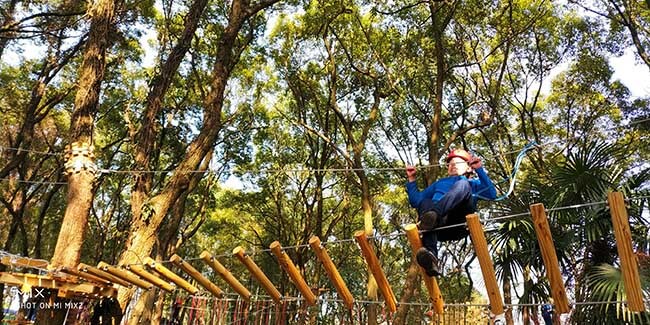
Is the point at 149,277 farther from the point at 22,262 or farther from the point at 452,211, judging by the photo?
the point at 452,211

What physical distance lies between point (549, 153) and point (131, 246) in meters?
8.77

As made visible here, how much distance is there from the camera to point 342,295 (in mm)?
3697

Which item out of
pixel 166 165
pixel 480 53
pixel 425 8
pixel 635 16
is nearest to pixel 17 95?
pixel 166 165

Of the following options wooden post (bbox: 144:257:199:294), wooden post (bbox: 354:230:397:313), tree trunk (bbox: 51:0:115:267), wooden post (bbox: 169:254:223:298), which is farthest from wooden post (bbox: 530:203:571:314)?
tree trunk (bbox: 51:0:115:267)

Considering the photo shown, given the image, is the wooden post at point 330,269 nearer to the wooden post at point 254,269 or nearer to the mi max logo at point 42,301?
the wooden post at point 254,269

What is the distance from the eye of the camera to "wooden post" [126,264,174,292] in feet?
14.0

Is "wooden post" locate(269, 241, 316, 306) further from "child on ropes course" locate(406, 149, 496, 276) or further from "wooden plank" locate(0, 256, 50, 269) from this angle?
"wooden plank" locate(0, 256, 50, 269)

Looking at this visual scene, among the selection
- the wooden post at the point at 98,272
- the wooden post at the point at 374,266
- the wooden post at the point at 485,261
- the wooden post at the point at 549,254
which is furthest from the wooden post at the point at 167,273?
the wooden post at the point at 549,254

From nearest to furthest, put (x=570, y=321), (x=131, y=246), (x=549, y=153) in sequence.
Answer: (x=570, y=321) → (x=131, y=246) → (x=549, y=153)

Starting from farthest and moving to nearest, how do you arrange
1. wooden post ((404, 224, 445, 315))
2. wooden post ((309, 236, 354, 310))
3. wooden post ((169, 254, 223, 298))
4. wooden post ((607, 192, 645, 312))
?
wooden post ((169, 254, 223, 298)) < wooden post ((309, 236, 354, 310)) < wooden post ((404, 224, 445, 315)) < wooden post ((607, 192, 645, 312))

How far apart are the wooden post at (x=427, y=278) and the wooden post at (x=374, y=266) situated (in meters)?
0.28

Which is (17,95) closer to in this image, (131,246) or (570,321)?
(131,246)

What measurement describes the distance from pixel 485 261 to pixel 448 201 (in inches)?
25.5

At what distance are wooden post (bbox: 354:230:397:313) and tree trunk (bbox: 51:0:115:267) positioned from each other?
2.73m
